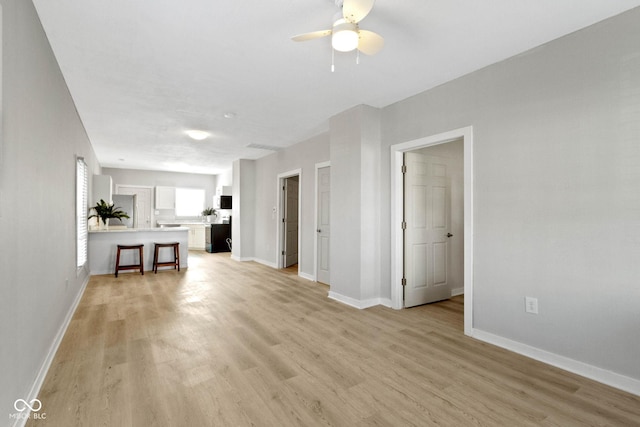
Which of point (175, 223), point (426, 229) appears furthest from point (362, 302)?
point (175, 223)

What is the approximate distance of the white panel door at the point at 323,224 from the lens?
5.41 metres

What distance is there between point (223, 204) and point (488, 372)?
852 cm

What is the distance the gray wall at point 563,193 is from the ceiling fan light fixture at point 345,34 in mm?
1673

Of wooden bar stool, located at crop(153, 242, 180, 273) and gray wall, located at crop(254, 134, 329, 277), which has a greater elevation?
gray wall, located at crop(254, 134, 329, 277)

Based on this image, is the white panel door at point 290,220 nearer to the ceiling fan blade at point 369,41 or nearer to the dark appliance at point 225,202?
the dark appliance at point 225,202

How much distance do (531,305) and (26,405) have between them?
12.2ft

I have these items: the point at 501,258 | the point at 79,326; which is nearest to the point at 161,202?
the point at 79,326

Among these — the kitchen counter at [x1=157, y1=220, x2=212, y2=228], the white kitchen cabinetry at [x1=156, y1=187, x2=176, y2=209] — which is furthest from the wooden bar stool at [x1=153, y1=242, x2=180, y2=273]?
the white kitchen cabinetry at [x1=156, y1=187, x2=176, y2=209]

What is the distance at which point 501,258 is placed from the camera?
287cm

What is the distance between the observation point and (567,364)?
2.42 meters

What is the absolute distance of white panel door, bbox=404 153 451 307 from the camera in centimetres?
399

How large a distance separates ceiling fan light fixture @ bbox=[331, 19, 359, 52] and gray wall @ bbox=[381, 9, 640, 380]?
5.49 feet

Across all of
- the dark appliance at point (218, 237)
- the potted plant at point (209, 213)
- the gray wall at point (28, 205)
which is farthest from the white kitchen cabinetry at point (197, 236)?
the gray wall at point (28, 205)

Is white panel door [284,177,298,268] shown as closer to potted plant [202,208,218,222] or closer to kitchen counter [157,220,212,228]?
kitchen counter [157,220,212,228]
